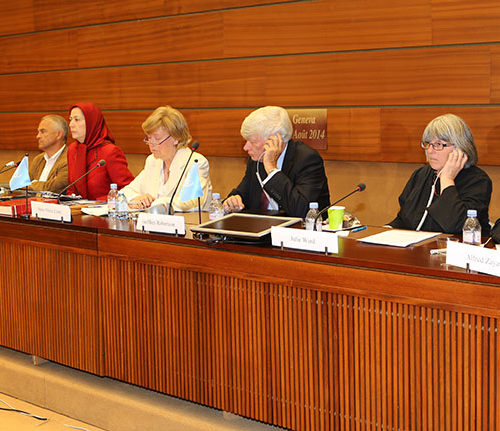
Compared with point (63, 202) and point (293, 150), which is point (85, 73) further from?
point (293, 150)

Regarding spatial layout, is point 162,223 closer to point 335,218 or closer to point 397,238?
point 335,218

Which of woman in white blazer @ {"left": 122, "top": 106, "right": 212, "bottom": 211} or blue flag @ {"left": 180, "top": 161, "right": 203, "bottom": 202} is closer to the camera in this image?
blue flag @ {"left": 180, "top": 161, "right": 203, "bottom": 202}

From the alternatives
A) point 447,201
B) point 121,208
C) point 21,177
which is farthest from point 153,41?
point 447,201

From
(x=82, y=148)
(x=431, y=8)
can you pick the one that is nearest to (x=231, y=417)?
(x=82, y=148)

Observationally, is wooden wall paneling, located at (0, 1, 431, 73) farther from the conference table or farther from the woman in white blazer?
the conference table

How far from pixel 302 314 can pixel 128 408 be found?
39.6 inches

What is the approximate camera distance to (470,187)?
3020 mm

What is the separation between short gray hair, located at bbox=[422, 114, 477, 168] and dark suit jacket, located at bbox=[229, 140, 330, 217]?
0.69 meters

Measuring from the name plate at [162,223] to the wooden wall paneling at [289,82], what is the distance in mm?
2333

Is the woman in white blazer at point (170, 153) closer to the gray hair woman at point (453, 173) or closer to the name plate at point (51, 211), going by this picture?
the name plate at point (51, 211)

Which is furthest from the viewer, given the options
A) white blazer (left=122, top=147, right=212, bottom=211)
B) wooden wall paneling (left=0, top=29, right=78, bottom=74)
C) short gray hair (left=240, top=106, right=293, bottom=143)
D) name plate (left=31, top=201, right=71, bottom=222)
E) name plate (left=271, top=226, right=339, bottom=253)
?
wooden wall paneling (left=0, top=29, right=78, bottom=74)

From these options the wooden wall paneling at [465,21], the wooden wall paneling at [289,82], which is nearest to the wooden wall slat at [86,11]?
the wooden wall paneling at [289,82]

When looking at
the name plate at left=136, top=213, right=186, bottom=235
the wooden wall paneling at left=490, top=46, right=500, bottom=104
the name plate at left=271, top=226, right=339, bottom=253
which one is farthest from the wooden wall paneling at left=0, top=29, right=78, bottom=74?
the name plate at left=271, top=226, right=339, bottom=253

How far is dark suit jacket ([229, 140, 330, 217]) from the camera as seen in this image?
11.0 feet
